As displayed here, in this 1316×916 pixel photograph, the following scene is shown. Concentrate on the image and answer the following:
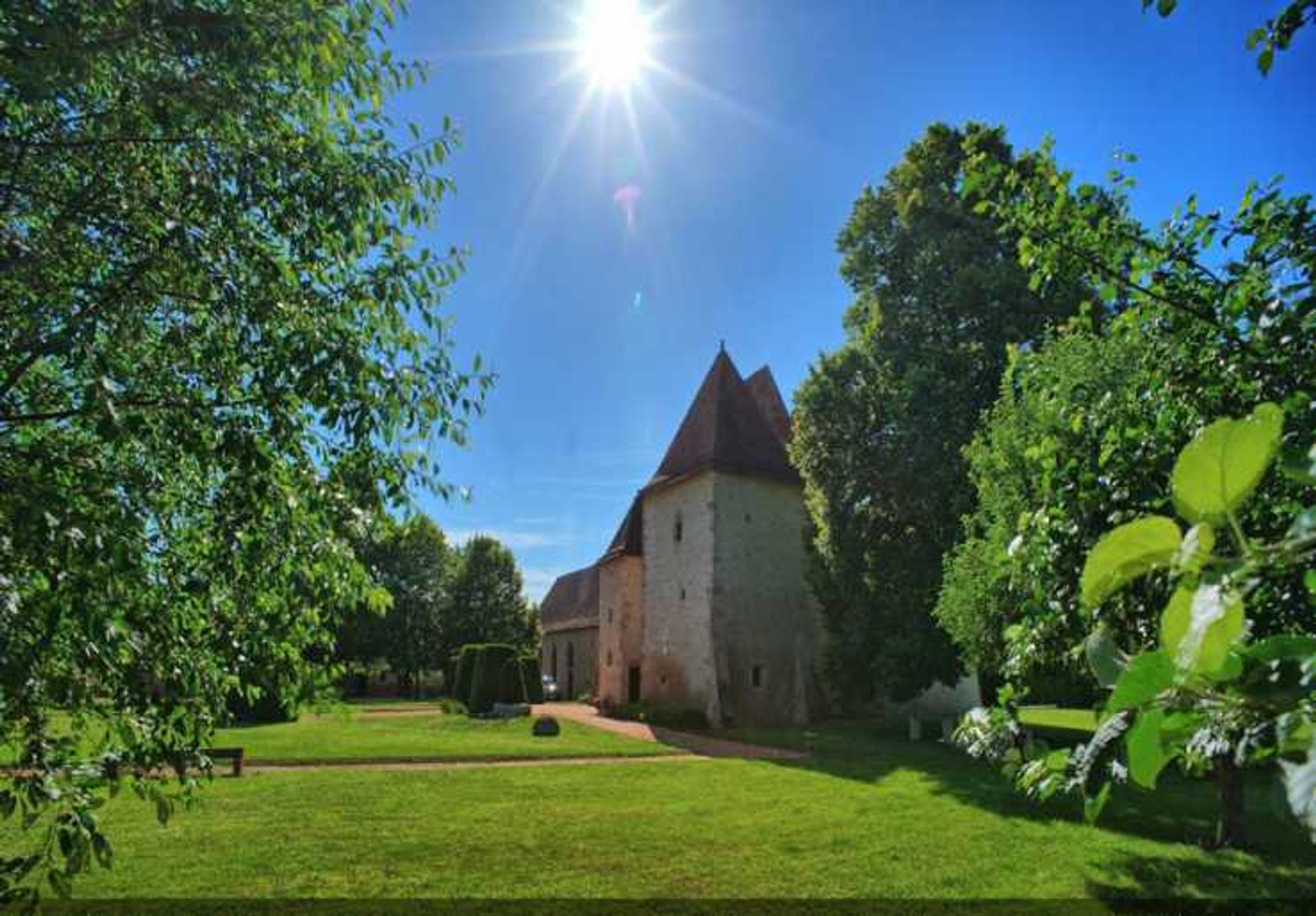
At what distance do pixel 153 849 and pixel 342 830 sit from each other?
203cm

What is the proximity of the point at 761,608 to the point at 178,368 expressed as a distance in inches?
944

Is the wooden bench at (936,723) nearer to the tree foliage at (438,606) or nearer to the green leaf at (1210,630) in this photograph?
the green leaf at (1210,630)

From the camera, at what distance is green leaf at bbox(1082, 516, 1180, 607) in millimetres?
739

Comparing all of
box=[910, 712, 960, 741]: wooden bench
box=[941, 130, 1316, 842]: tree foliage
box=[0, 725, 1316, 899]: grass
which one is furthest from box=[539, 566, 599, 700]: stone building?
box=[941, 130, 1316, 842]: tree foliage

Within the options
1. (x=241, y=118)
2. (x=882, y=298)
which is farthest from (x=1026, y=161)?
(x=241, y=118)

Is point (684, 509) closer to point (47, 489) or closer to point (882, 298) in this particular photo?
point (882, 298)

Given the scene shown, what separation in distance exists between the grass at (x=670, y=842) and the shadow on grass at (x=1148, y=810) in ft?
0.16

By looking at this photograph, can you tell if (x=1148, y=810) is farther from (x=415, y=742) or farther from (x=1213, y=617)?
(x=415, y=742)

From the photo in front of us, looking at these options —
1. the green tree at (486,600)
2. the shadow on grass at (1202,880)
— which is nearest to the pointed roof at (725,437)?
the shadow on grass at (1202,880)

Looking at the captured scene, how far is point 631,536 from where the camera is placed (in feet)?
108

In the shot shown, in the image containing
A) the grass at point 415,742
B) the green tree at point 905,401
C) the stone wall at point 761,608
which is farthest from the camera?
the stone wall at point 761,608

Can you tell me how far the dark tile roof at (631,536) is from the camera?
3238 centimetres

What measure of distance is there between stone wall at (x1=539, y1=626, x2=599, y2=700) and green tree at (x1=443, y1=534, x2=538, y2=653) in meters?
5.85

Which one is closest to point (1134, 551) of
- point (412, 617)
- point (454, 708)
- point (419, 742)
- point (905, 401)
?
point (905, 401)
